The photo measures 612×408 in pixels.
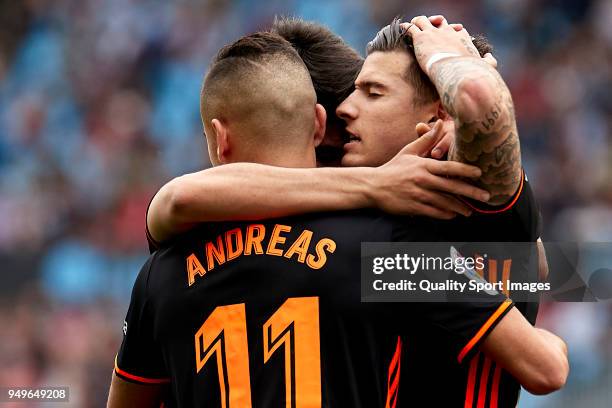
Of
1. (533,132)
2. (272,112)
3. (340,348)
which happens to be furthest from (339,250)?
(533,132)

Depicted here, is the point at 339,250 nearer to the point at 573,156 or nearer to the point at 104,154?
the point at 573,156

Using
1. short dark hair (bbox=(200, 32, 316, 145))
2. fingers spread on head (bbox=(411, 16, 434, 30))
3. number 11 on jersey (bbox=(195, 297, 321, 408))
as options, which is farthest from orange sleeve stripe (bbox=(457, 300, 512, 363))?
fingers spread on head (bbox=(411, 16, 434, 30))

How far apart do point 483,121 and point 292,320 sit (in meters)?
0.77

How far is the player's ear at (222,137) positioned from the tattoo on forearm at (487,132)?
0.70 m

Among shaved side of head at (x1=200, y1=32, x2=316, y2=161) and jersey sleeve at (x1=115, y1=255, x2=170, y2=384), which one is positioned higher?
shaved side of head at (x1=200, y1=32, x2=316, y2=161)

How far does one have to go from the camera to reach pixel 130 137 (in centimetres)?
1187

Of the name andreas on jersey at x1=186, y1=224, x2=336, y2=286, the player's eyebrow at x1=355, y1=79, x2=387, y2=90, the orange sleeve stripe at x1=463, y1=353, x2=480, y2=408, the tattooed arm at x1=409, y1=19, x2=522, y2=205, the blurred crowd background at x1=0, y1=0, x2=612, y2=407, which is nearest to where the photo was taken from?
the tattooed arm at x1=409, y1=19, x2=522, y2=205

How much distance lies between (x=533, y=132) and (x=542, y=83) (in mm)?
650

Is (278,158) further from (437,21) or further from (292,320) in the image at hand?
(437,21)

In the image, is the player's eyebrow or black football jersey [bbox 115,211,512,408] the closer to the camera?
black football jersey [bbox 115,211,512,408]

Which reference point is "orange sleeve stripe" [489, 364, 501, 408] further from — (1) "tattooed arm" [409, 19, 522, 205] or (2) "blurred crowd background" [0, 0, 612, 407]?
(2) "blurred crowd background" [0, 0, 612, 407]

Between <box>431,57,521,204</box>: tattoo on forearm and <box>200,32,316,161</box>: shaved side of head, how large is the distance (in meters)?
0.50

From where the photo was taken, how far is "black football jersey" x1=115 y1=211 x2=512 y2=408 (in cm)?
297

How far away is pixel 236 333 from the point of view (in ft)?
9.95
